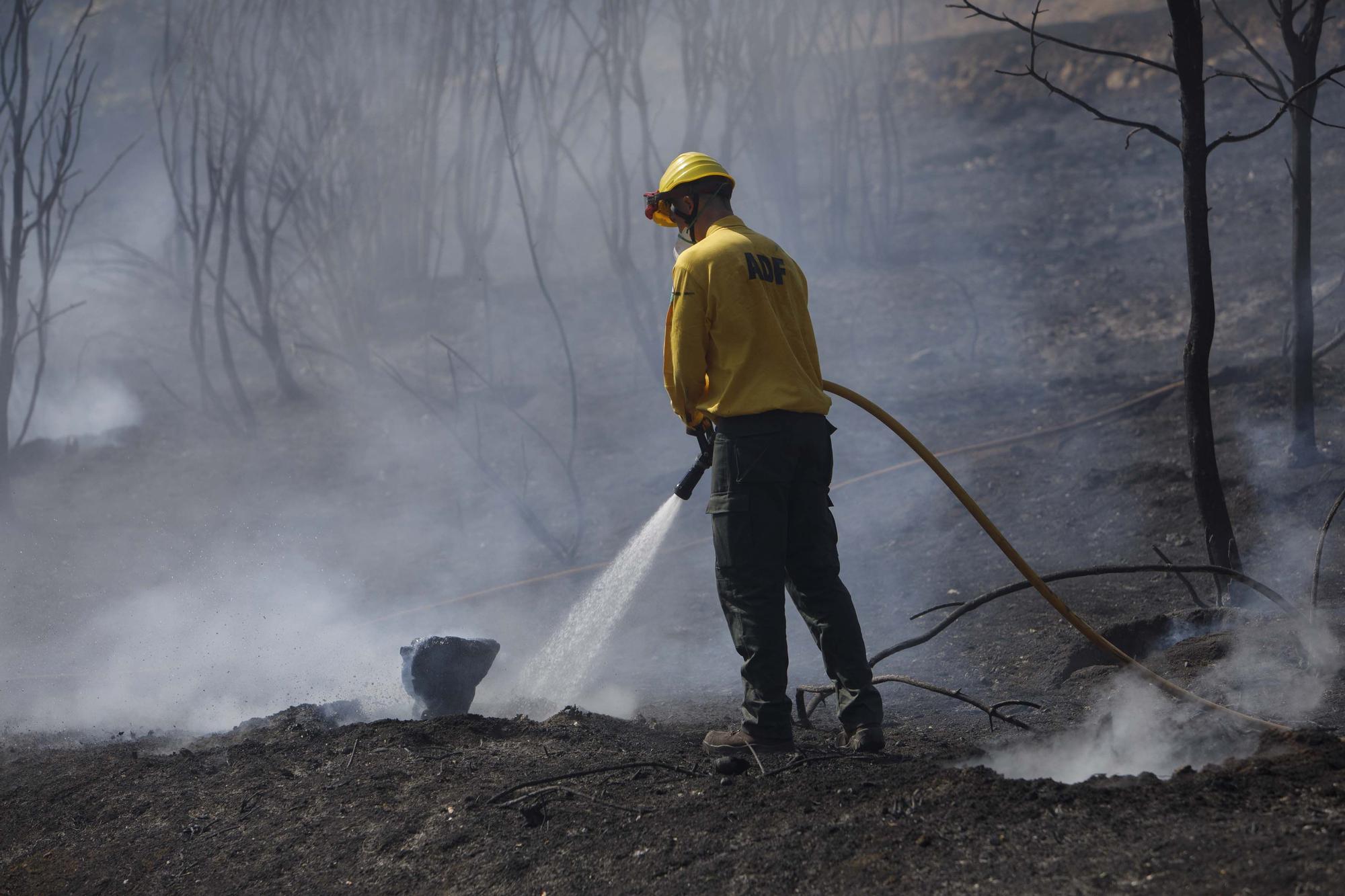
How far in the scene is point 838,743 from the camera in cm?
341

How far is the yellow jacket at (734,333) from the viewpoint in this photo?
10.5ft

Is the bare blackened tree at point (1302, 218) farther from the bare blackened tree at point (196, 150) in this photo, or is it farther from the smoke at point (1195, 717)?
the bare blackened tree at point (196, 150)

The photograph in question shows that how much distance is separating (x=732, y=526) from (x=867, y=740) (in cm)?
78

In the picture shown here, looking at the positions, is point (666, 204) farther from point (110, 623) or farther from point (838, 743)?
point (110, 623)

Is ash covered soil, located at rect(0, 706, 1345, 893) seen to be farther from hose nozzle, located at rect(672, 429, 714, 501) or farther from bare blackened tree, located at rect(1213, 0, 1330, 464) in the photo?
bare blackened tree, located at rect(1213, 0, 1330, 464)

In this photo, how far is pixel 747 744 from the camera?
3.21 meters

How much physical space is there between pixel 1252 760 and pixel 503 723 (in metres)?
2.49

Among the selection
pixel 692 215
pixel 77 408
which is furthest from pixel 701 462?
pixel 77 408

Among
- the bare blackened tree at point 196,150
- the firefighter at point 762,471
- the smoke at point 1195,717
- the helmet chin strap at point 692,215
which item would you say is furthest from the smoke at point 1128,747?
the bare blackened tree at point 196,150

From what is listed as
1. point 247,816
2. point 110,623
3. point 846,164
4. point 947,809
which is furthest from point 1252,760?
point 846,164

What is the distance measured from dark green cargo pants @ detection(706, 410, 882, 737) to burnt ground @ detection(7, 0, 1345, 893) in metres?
0.24

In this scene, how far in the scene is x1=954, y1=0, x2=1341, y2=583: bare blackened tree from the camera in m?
4.04

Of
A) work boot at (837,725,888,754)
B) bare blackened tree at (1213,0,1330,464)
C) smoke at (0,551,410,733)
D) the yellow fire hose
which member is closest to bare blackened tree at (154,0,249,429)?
smoke at (0,551,410,733)

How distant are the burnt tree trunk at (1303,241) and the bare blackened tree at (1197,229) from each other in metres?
1.05
